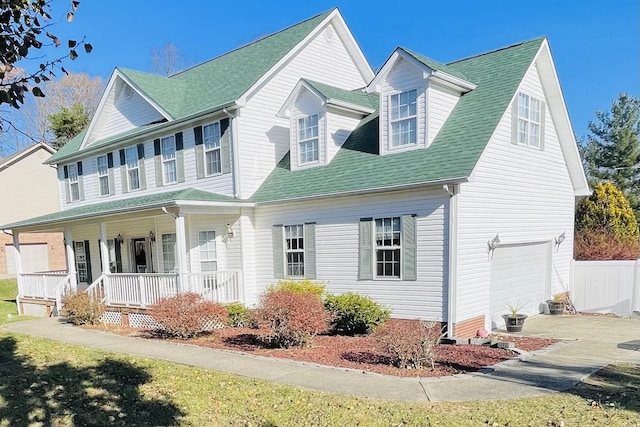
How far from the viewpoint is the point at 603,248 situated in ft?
47.8

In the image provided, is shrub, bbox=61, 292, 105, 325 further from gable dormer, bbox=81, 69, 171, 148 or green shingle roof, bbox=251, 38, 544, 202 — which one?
gable dormer, bbox=81, 69, 171, 148

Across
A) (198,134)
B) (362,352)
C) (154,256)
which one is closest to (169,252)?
(154,256)

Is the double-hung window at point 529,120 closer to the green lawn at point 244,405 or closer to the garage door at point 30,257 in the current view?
the green lawn at point 244,405

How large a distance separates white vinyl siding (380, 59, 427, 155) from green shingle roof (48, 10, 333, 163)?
454cm

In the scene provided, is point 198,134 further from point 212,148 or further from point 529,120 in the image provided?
point 529,120

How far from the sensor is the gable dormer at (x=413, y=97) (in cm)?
1067

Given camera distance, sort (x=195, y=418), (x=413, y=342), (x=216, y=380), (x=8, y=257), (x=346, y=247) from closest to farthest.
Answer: (x=195, y=418) → (x=216, y=380) → (x=413, y=342) → (x=346, y=247) → (x=8, y=257)

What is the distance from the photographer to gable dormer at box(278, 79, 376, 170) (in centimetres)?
1262

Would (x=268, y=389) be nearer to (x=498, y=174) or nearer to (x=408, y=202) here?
(x=408, y=202)

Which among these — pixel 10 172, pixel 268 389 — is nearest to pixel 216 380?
pixel 268 389

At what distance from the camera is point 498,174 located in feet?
34.7

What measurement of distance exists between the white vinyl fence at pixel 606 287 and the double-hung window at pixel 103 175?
58.3 feet

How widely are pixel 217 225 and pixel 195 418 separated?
8919 millimetres

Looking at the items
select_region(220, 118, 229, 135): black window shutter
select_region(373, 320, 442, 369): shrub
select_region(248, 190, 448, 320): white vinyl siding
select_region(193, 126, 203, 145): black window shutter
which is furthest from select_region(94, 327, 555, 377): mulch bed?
select_region(193, 126, 203, 145): black window shutter
